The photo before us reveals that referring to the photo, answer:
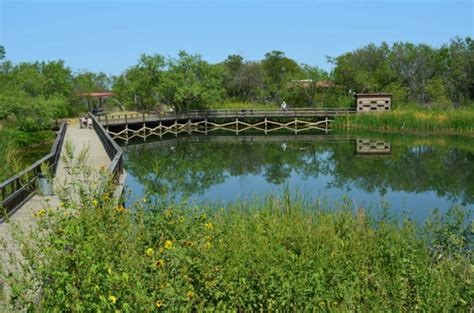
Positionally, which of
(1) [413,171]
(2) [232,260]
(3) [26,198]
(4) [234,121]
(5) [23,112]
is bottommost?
(1) [413,171]

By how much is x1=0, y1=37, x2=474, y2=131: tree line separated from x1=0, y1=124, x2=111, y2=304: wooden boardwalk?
1893cm

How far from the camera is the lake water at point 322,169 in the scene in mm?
15602

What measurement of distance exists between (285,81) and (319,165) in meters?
35.7

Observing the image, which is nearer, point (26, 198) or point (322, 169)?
point (26, 198)

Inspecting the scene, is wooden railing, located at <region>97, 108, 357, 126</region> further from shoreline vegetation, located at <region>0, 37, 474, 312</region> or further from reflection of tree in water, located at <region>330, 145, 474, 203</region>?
shoreline vegetation, located at <region>0, 37, 474, 312</region>

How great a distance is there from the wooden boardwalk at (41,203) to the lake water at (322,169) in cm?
156

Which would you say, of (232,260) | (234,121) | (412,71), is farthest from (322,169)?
(412,71)

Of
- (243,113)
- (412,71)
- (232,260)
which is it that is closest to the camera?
(232,260)

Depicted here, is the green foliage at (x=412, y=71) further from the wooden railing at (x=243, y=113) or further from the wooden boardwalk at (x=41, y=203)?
the wooden boardwalk at (x=41, y=203)

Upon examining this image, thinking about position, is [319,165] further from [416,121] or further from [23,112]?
[23,112]

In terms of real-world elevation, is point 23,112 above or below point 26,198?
above

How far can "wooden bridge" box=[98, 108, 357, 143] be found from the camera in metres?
43.2

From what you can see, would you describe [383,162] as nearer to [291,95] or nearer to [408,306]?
[408,306]

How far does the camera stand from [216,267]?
5.56 m
